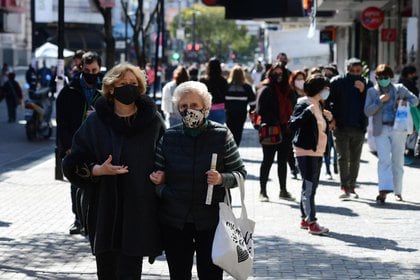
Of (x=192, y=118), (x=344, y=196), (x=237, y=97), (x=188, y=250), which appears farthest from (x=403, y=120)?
(x=192, y=118)

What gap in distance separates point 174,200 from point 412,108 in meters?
7.60

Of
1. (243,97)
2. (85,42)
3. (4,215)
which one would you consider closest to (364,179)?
(243,97)

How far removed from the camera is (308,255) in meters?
9.19

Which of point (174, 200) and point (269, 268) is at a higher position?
point (174, 200)

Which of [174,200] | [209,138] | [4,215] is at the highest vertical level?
[209,138]

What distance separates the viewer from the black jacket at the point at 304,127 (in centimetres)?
1039

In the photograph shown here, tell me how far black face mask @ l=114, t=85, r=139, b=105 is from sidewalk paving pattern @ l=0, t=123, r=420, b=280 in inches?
102

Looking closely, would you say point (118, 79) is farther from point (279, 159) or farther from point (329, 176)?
point (329, 176)

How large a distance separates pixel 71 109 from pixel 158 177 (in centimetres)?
377

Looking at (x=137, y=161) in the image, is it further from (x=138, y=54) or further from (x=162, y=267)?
(x=138, y=54)

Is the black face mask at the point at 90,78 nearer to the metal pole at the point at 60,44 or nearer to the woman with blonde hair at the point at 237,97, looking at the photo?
the metal pole at the point at 60,44

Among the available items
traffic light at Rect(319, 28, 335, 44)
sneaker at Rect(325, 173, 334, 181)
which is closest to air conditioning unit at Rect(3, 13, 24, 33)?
traffic light at Rect(319, 28, 335, 44)

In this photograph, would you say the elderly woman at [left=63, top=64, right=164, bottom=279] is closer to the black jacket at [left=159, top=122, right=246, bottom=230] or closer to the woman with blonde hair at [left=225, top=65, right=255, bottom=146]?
the black jacket at [left=159, top=122, right=246, bottom=230]

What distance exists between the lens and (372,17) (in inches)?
1070
